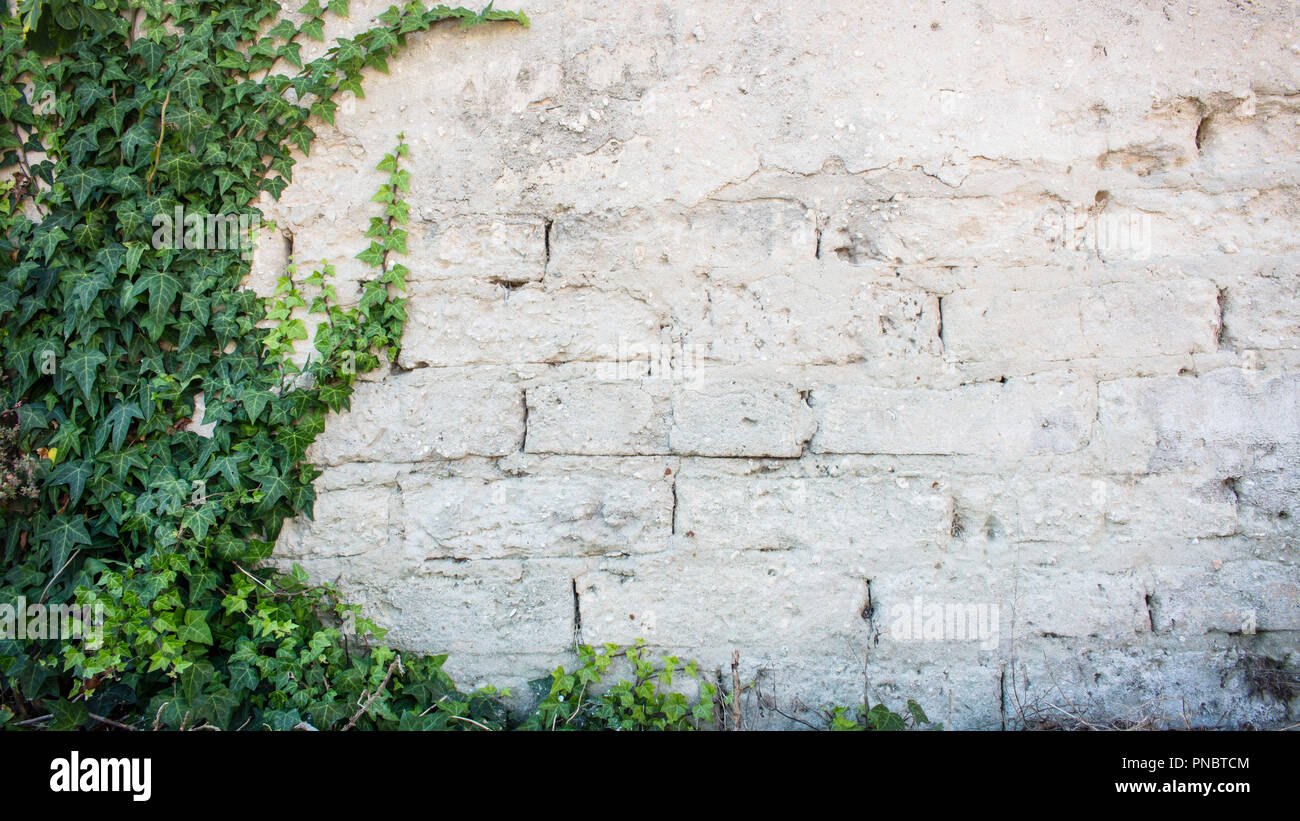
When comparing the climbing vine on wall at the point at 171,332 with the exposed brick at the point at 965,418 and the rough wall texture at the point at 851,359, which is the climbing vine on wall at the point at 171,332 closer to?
the rough wall texture at the point at 851,359

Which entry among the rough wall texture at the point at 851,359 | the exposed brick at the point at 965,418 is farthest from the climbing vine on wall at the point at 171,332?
the exposed brick at the point at 965,418

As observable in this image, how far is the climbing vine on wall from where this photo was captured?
7.61ft

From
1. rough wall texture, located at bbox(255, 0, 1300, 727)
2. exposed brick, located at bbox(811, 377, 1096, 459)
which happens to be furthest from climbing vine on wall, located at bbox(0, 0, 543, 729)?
exposed brick, located at bbox(811, 377, 1096, 459)

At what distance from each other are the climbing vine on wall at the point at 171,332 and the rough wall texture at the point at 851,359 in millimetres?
145

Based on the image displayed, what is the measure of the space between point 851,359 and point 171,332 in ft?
7.40

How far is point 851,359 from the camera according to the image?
239 cm

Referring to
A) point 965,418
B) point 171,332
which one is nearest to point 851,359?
point 965,418

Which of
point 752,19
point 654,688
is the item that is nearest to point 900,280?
point 752,19

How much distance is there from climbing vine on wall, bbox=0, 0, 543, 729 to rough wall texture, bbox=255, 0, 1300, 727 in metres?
0.14

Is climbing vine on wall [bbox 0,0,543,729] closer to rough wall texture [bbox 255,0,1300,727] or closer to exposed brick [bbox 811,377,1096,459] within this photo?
rough wall texture [bbox 255,0,1300,727]

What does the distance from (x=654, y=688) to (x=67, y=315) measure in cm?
227

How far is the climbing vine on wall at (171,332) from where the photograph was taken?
232 cm

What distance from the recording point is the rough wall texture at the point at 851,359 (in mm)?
2334

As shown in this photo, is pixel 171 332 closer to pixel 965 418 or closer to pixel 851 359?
pixel 851 359
